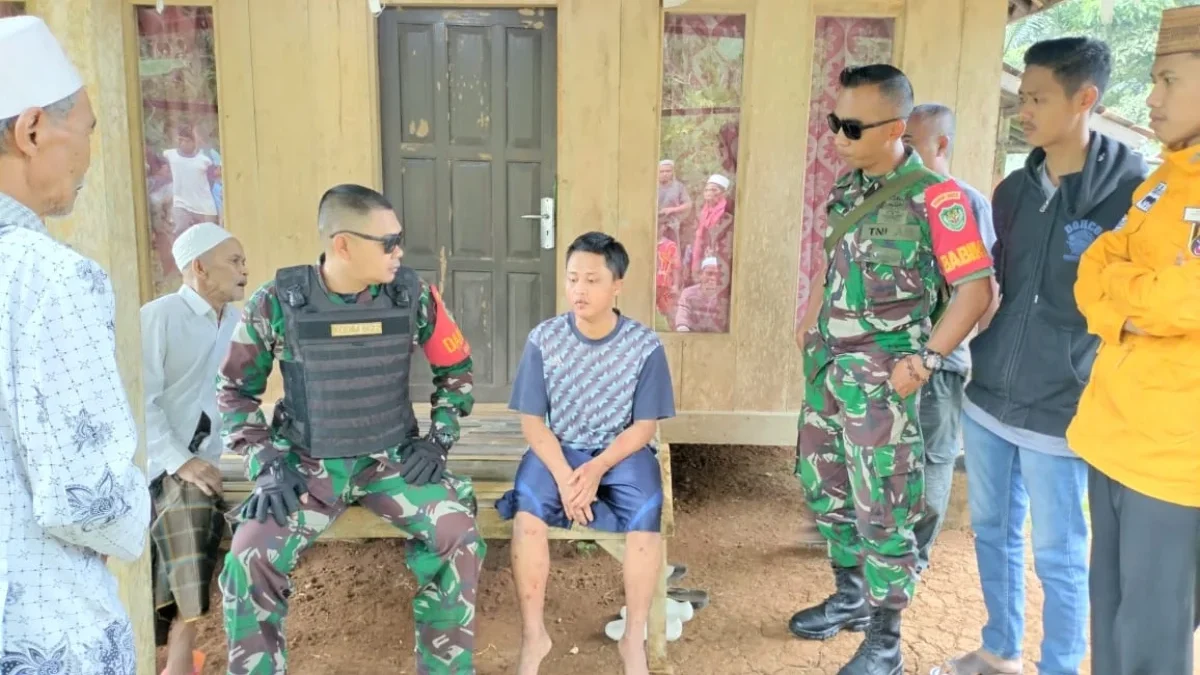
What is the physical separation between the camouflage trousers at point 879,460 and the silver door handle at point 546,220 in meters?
2.50

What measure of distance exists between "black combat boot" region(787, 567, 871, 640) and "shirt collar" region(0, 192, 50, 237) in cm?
308

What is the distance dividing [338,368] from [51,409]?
1.54m

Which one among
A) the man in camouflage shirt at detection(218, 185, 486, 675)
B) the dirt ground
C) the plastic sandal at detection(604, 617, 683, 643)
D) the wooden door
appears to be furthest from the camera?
the wooden door

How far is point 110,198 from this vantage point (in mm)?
2277

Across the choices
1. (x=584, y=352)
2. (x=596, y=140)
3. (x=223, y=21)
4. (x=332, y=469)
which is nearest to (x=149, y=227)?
(x=223, y=21)

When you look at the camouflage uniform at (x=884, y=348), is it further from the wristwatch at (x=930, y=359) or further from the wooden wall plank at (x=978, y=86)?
the wooden wall plank at (x=978, y=86)

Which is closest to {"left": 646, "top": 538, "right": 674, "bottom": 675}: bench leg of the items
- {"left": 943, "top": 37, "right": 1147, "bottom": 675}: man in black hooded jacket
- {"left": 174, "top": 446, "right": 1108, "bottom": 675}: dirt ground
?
{"left": 174, "top": 446, "right": 1108, "bottom": 675}: dirt ground

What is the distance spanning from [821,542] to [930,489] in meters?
0.95

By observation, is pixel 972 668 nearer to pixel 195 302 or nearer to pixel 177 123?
pixel 195 302

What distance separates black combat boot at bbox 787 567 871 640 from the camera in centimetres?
358

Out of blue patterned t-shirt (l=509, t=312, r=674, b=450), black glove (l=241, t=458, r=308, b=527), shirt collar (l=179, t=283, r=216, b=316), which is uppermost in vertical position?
shirt collar (l=179, t=283, r=216, b=316)

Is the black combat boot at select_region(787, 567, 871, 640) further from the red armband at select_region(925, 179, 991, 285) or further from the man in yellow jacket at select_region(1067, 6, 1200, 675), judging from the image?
→ the red armband at select_region(925, 179, 991, 285)

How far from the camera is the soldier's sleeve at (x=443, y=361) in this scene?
3123 mm

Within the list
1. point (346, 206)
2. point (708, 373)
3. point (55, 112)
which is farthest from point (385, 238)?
point (708, 373)
